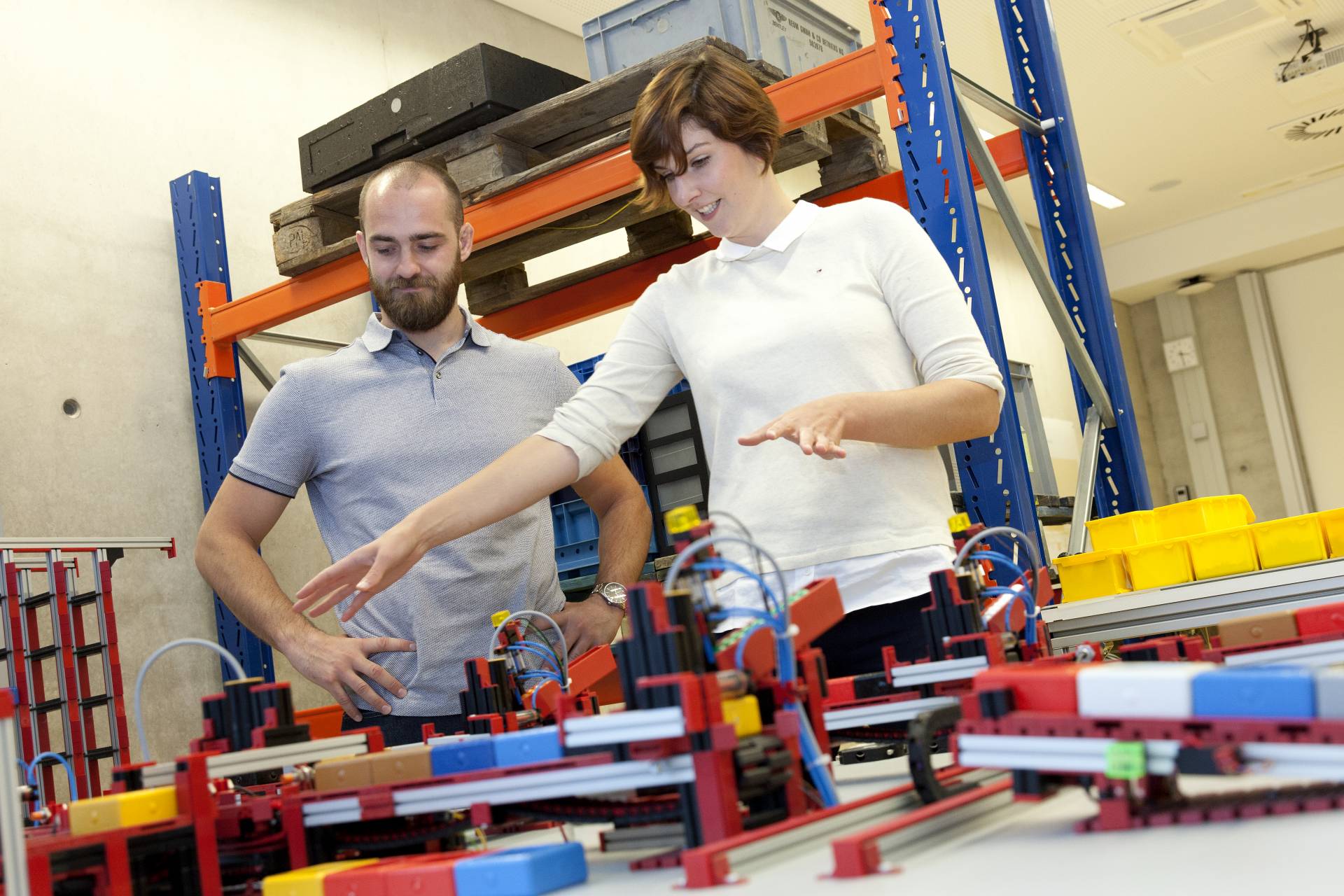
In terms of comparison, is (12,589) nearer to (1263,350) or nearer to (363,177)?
(363,177)

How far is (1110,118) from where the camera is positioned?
9312 mm

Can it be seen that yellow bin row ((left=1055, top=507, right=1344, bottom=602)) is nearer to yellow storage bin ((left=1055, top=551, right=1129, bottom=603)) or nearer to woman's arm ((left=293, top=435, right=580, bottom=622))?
yellow storage bin ((left=1055, top=551, right=1129, bottom=603))

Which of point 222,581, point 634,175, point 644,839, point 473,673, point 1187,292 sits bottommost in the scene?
point 644,839

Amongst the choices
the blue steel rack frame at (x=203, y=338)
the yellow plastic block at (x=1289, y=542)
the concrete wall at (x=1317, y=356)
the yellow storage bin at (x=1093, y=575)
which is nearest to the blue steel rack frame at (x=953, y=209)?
the yellow storage bin at (x=1093, y=575)

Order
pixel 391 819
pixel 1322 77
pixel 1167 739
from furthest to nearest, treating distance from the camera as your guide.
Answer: pixel 1322 77 → pixel 391 819 → pixel 1167 739

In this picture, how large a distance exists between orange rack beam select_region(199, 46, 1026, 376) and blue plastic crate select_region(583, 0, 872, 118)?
290 millimetres

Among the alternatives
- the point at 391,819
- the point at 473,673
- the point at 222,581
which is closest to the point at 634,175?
the point at 222,581

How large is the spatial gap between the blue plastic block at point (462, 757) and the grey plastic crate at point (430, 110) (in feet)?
8.81

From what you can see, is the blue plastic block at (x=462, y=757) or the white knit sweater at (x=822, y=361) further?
the white knit sweater at (x=822, y=361)

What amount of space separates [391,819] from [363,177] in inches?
120

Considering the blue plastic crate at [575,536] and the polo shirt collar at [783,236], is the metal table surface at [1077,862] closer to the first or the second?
the polo shirt collar at [783,236]

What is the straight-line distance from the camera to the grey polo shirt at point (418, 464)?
241 cm

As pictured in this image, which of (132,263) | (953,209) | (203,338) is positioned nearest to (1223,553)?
(953,209)

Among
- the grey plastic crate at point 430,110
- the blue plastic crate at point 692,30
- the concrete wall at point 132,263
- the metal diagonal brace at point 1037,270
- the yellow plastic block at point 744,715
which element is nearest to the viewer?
the yellow plastic block at point 744,715
